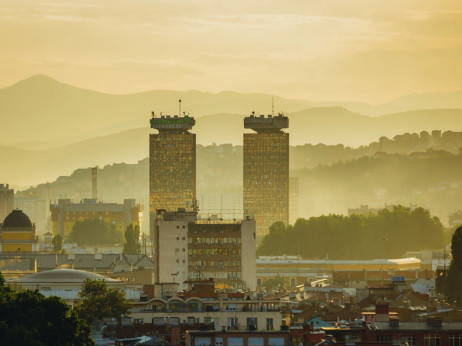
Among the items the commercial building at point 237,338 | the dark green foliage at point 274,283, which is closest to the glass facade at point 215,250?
the dark green foliage at point 274,283

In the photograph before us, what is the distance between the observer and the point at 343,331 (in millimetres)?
76875

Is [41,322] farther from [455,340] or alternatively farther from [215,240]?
[215,240]

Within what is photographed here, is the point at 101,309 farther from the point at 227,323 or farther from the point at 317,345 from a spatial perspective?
the point at 317,345

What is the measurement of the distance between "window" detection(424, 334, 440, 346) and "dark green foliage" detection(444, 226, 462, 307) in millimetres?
47665

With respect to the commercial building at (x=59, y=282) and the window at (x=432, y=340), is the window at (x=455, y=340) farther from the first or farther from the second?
the commercial building at (x=59, y=282)

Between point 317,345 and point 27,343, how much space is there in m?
11.7

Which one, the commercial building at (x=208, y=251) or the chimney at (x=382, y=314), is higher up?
the commercial building at (x=208, y=251)

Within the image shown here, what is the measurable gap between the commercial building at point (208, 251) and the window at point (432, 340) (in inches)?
3021

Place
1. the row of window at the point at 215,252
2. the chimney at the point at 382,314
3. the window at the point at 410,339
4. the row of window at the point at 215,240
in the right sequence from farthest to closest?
the row of window at the point at 215,240 < the row of window at the point at 215,252 < the chimney at the point at 382,314 < the window at the point at 410,339

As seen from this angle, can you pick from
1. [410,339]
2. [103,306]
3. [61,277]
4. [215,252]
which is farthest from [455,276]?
[410,339]

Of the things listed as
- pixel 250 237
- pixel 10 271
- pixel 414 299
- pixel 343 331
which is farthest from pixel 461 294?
pixel 10 271

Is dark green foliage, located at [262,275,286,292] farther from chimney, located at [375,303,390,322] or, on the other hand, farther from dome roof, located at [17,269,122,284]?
chimney, located at [375,303,390,322]

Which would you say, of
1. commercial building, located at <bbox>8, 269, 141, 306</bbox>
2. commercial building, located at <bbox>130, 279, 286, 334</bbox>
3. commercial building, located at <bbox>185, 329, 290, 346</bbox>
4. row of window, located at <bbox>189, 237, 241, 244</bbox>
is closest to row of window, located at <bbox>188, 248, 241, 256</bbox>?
row of window, located at <bbox>189, 237, 241, 244</bbox>

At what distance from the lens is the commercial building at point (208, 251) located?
149 metres
